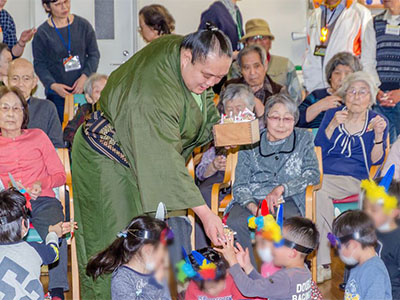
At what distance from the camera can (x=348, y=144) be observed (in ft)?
13.1

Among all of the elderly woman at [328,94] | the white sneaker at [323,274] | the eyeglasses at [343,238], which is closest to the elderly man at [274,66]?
the elderly woman at [328,94]

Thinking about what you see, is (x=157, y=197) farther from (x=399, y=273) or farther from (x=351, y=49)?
(x=351, y=49)

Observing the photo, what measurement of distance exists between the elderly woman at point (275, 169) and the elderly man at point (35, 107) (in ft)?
4.11

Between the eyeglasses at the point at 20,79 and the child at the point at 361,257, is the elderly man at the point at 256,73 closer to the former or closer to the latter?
the eyeglasses at the point at 20,79

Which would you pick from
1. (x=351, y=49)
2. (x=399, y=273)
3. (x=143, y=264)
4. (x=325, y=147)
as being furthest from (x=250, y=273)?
(x=351, y=49)

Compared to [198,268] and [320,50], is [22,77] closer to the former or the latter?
[198,268]

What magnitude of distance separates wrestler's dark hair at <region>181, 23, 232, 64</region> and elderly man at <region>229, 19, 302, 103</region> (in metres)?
2.58

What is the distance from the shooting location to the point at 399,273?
2.86 metres

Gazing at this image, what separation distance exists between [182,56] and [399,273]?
1.40m

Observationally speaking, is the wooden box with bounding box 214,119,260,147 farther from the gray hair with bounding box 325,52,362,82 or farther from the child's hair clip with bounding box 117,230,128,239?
the gray hair with bounding box 325,52,362,82

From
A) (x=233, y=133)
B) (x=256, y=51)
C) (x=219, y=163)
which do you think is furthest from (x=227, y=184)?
(x=256, y=51)

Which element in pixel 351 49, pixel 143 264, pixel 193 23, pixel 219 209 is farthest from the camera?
pixel 193 23

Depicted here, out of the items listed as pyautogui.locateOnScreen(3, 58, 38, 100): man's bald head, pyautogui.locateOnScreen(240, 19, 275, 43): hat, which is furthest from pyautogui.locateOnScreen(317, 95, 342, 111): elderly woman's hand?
pyautogui.locateOnScreen(3, 58, 38, 100): man's bald head

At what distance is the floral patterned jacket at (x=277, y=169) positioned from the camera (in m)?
3.65
